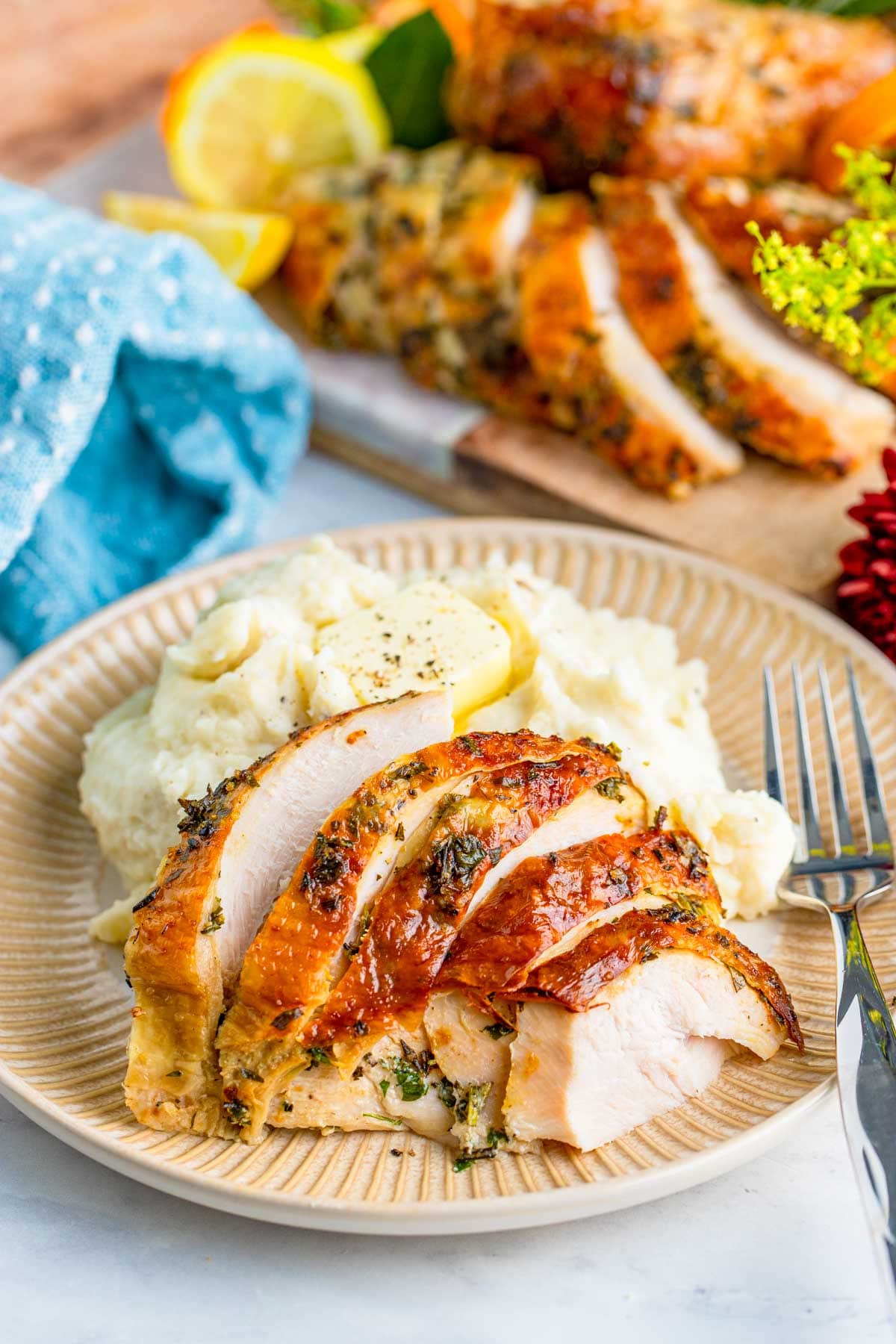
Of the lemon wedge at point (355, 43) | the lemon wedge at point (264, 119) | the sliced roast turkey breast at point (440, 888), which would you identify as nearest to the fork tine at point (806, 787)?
the sliced roast turkey breast at point (440, 888)

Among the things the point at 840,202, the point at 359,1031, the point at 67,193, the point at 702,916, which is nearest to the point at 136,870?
the point at 359,1031

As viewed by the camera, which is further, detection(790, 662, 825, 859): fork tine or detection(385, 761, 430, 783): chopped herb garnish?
detection(790, 662, 825, 859): fork tine

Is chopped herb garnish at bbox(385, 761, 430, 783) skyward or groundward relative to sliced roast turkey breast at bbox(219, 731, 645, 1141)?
skyward

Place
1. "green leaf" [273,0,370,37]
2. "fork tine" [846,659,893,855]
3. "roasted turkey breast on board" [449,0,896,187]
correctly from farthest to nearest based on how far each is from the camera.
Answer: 1. "green leaf" [273,0,370,37]
2. "roasted turkey breast on board" [449,0,896,187]
3. "fork tine" [846,659,893,855]

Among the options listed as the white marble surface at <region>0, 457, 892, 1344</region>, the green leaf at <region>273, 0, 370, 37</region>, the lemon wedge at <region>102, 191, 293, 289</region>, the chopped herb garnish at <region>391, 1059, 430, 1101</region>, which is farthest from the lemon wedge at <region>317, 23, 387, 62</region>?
the white marble surface at <region>0, 457, 892, 1344</region>

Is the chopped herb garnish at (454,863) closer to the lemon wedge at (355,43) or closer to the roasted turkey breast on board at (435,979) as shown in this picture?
the roasted turkey breast on board at (435,979)

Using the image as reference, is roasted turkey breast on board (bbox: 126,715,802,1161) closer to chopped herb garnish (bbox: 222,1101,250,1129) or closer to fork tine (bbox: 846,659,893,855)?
chopped herb garnish (bbox: 222,1101,250,1129)
